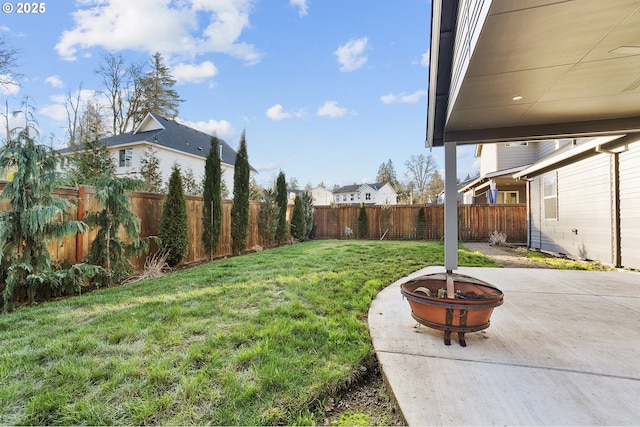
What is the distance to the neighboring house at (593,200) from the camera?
5.54 m

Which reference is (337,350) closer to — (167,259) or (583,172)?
(167,259)

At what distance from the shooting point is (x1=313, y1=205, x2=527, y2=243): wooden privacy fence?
11.9m

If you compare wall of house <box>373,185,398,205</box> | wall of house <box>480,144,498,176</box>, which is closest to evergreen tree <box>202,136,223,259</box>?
wall of house <box>480,144,498,176</box>

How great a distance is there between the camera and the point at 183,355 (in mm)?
2238

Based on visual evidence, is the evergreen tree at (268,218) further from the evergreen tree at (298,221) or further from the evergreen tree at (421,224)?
the evergreen tree at (421,224)

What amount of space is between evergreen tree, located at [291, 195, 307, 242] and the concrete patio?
28.1 ft

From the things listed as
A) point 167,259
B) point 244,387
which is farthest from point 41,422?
point 167,259

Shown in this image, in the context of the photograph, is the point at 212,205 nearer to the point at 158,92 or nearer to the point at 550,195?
the point at 550,195

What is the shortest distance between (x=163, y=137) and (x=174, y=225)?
40.4 ft

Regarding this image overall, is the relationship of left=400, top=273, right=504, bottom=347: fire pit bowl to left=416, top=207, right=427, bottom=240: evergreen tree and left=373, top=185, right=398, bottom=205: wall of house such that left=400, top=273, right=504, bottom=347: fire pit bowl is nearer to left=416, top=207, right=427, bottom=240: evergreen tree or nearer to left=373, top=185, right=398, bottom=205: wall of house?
left=416, top=207, right=427, bottom=240: evergreen tree

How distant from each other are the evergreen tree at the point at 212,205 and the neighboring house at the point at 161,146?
7.03 m

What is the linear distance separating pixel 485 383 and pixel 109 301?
4.16m

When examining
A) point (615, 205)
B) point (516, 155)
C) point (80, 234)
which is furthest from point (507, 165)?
point (80, 234)

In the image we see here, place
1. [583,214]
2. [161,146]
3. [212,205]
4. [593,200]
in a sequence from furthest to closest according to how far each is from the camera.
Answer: [161,146] < [212,205] < [583,214] < [593,200]
